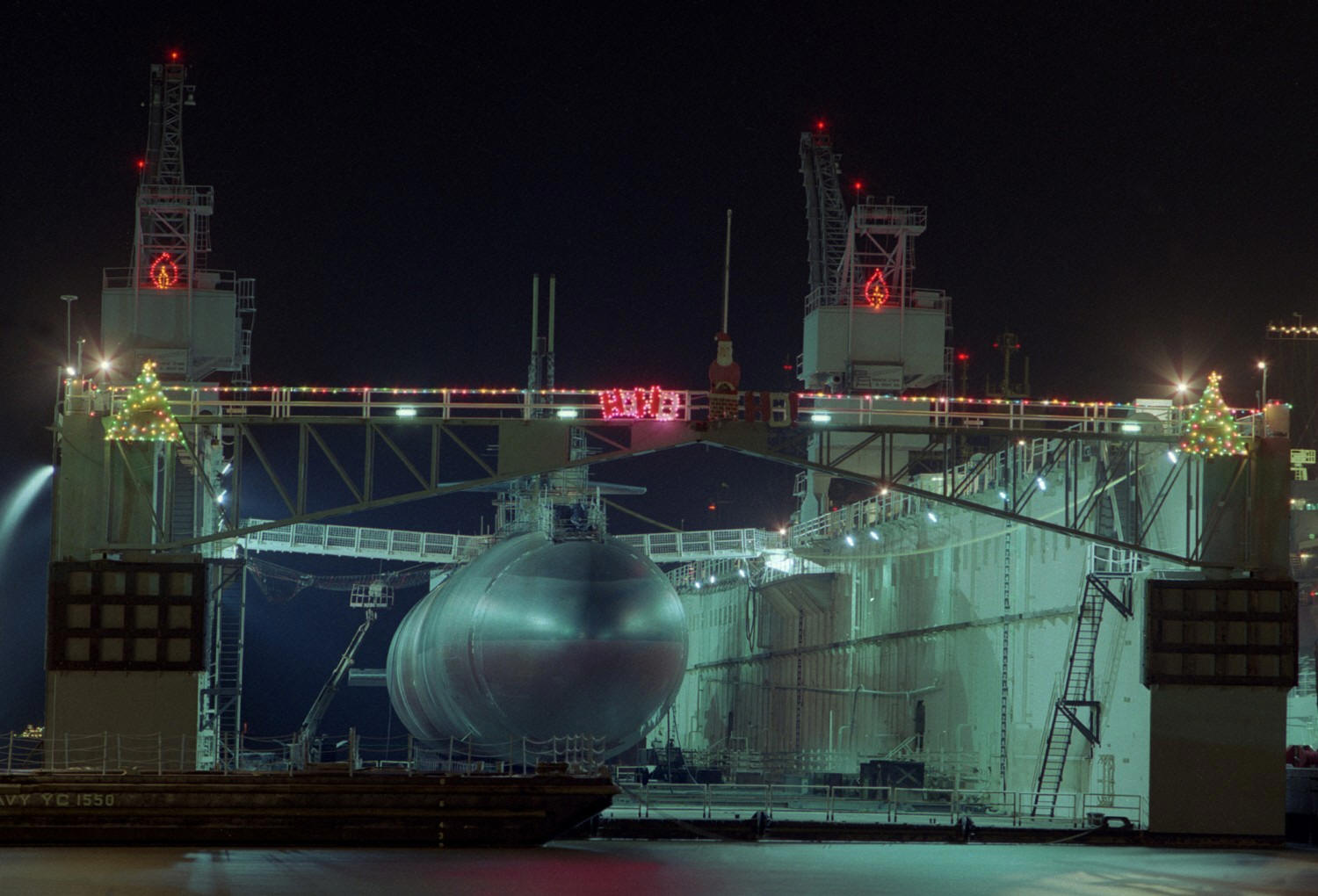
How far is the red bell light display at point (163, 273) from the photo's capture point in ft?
184

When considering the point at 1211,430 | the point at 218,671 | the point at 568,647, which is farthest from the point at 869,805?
the point at 218,671

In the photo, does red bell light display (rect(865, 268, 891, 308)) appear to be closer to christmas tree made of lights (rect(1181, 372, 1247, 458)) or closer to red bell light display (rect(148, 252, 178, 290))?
red bell light display (rect(148, 252, 178, 290))

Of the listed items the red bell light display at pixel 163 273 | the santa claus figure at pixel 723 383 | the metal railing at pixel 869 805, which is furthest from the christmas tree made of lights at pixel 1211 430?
the red bell light display at pixel 163 273

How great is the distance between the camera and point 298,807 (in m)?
32.7

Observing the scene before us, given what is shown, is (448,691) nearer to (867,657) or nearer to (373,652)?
(867,657)

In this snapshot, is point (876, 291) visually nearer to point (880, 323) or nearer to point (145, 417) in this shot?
point (880, 323)

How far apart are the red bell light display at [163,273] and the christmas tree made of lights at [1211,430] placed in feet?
107

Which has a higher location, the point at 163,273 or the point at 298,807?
the point at 163,273

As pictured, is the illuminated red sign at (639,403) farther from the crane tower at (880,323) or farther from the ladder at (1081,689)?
the crane tower at (880,323)

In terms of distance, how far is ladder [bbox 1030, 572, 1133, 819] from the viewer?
136 ft

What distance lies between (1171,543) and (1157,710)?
4260 millimetres

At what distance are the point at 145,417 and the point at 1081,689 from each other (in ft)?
74.5

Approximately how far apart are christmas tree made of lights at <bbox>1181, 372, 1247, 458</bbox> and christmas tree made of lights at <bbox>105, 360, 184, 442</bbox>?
21612mm

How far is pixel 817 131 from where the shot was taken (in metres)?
78.3
